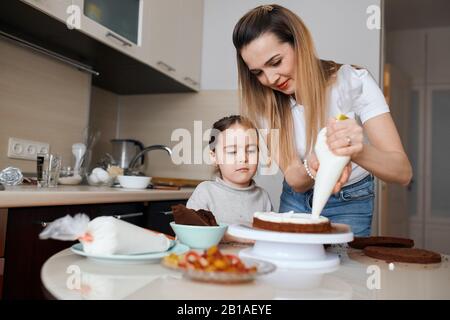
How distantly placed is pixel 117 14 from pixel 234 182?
3.16 ft

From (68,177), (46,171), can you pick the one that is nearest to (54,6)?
(46,171)

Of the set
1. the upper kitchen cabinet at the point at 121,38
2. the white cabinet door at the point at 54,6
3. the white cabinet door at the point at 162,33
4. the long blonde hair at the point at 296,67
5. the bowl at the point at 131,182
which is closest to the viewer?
the long blonde hair at the point at 296,67

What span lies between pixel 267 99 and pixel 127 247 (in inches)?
35.1

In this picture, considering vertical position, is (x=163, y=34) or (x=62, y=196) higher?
(x=163, y=34)

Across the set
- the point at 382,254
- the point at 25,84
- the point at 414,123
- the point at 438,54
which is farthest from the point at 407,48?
the point at 382,254

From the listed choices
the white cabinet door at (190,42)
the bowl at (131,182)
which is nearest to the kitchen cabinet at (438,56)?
the white cabinet door at (190,42)

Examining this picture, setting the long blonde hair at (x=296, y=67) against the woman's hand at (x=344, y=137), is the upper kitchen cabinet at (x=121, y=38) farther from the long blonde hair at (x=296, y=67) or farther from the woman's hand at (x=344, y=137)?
the woman's hand at (x=344, y=137)

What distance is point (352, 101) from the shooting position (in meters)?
1.26

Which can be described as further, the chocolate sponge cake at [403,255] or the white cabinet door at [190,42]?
the white cabinet door at [190,42]

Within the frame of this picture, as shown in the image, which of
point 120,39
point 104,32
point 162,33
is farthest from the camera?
point 162,33

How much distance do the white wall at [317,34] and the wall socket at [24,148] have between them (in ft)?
3.56

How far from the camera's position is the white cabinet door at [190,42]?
242cm

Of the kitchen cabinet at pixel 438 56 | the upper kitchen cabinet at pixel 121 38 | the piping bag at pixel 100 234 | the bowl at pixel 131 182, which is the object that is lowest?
the piping bag at pixel 100 234

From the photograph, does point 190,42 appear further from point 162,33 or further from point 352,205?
point 352,205
